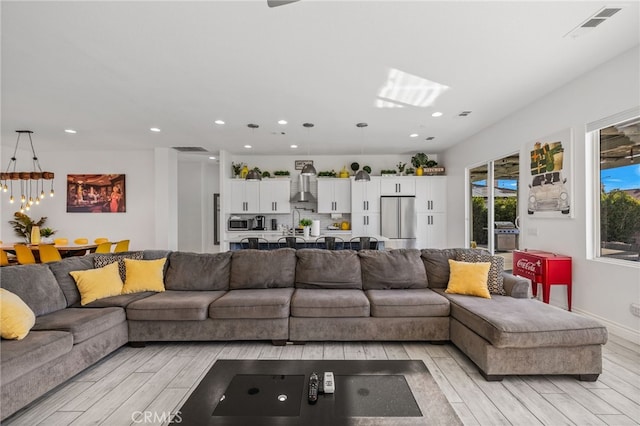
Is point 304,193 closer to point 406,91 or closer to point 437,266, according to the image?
point 406,91

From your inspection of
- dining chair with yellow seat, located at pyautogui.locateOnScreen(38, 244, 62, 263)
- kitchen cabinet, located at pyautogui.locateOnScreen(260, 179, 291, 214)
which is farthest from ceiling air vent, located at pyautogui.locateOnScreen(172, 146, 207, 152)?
dining chair with yellow seat, located at pyautogui.locateOnScreen(38, 244, 62, 263)

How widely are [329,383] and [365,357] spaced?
4.18 feet

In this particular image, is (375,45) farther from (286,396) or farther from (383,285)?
(286,396)

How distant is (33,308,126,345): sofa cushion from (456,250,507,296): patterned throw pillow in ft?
11.9

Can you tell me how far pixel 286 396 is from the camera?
5.41 feet

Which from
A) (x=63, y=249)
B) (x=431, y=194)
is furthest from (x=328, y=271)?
(x=431, y=194)

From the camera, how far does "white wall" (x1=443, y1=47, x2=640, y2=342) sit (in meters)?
3.12

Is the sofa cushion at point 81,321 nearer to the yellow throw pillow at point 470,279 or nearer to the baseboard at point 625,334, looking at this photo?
the yellow throw pillow at point 470,279

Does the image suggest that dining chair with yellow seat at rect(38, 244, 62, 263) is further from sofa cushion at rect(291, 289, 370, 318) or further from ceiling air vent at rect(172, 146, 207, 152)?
sofa cushion at rect(291, 289, 370, 318)

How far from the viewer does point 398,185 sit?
7719mm

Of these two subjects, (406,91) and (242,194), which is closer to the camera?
(406,91)

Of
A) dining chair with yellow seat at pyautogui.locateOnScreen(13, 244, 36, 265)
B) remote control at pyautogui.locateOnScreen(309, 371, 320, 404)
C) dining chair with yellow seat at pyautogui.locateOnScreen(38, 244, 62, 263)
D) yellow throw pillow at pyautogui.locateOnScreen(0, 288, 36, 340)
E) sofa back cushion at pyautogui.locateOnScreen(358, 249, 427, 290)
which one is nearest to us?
remote control at pyautogui.locateOnScreen(309, 371, 320, 404)

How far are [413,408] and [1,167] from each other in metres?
9.52

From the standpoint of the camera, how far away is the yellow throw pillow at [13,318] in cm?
219
